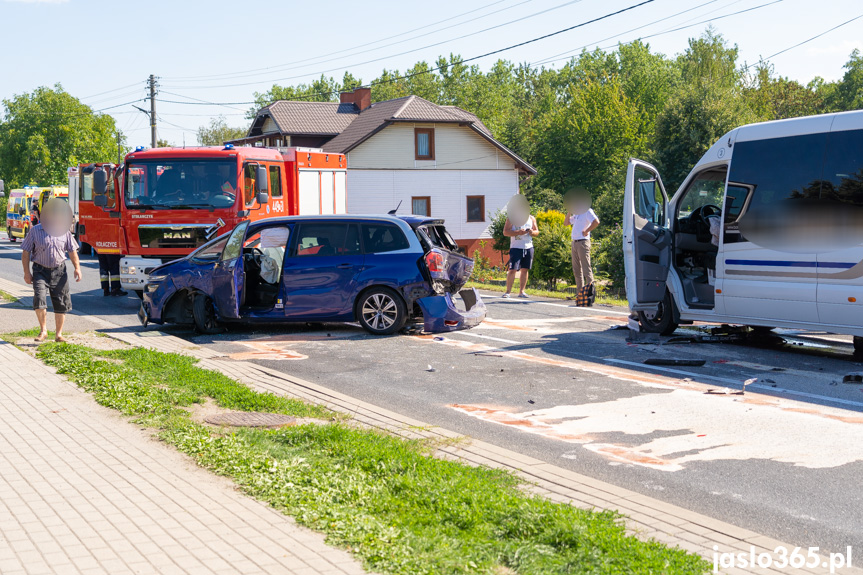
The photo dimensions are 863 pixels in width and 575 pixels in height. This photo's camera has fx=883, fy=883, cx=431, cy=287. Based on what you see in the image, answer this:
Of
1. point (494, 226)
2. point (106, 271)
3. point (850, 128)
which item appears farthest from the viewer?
point (494, 226)

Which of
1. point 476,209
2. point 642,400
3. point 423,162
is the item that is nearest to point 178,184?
point 642,400

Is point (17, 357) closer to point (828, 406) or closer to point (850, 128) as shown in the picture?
point (828, 406)

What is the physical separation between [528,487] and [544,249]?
65.2 ft

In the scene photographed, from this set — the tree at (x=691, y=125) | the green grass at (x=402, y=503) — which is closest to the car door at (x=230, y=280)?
the green grass at (x=402, y=503)

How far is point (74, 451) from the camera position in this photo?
21.1ft

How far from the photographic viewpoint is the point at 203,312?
12883 millimetres

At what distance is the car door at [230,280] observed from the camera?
12562 millimetres

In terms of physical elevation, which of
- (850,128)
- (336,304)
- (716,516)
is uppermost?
(850,128)

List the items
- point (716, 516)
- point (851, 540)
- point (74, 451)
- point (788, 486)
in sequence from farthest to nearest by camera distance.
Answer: point (74, 451), point (788, 486), point (716, 516), point (851, 540)

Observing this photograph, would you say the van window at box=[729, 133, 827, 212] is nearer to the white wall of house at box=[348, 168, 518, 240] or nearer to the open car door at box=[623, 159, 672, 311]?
the open car door at box=[623, 159, 672, 311]

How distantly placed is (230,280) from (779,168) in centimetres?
742

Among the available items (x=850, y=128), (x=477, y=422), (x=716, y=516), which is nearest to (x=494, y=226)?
(x=850, y=128)

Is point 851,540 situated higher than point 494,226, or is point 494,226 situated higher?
point 494,226

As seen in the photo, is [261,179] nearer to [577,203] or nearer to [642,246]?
[577,203]
